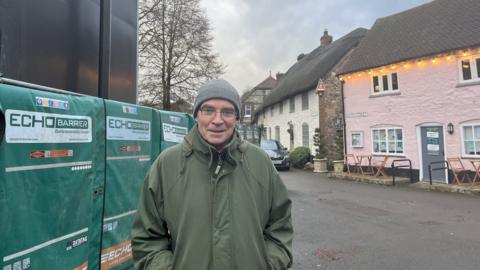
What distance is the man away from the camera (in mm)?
1897

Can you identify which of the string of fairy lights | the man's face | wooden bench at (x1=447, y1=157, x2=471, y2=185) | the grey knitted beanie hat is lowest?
wooden bench at (x1=447, y1=157, x2=471, y2=185)

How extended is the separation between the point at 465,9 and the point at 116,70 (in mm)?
17593

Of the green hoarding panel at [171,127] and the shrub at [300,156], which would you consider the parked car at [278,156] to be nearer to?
the shrub at [300,156]

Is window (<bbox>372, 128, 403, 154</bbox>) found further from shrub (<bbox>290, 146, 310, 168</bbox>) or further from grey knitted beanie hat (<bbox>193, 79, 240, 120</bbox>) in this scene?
grey knitted beanie hat (<bbox>193, 79, 240, 120</bbox>)

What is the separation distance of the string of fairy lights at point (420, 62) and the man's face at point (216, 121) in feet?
49.6

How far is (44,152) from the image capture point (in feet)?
7.63

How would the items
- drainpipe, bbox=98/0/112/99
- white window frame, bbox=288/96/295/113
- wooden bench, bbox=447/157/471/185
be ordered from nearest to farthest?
1. drainpipe, bbox=98/0/112/99
2. wooden bench, bbox=447/157/471/185
3. white window frame, bbox=288/96/295/113

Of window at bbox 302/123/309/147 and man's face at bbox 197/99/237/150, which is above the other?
window at bbox 302/123/309/147

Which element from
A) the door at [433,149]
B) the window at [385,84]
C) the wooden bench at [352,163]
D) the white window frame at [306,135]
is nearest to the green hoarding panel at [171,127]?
the door at [433,149]

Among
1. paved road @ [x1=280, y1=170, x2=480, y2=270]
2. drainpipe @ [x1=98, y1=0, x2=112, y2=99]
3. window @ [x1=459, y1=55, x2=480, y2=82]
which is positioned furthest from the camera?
window @ [x1=459, y1=55, x2=480, y2=82]

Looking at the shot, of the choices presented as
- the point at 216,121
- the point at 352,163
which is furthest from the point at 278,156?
the point at 216,121

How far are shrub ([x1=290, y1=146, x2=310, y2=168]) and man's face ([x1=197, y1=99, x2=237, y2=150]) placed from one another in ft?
69.7

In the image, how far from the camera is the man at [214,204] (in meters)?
1.90

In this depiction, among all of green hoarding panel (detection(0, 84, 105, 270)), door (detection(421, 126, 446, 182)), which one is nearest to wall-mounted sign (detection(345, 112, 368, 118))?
door (detection(421, 126, 446, 182))
